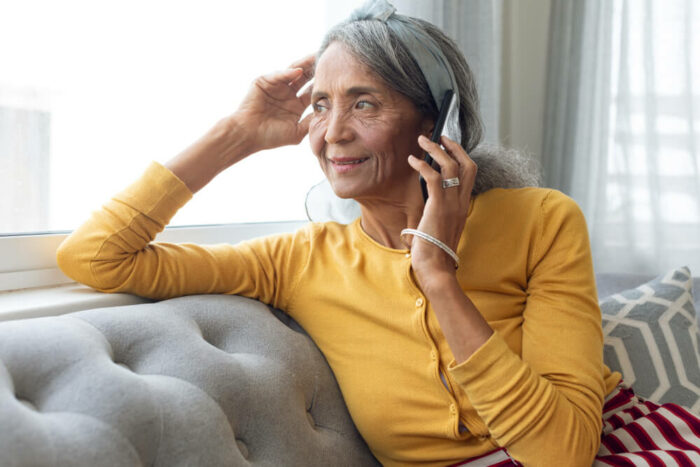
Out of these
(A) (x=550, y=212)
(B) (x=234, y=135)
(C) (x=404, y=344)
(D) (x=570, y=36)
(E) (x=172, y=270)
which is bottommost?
(C) (x=404, y=344)

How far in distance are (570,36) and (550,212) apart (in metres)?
1.69

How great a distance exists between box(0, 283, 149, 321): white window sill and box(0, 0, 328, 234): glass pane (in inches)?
7.2

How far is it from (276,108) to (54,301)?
636 millimetres

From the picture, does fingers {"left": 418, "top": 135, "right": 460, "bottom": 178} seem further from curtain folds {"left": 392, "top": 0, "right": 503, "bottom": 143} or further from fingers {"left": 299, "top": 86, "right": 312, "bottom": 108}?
curtain folds {"left": 392, "top": 0, "right": 503, "bottom": 143}

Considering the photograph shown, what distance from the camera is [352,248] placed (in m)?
1.31

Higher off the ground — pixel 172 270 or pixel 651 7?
pixel 651 7

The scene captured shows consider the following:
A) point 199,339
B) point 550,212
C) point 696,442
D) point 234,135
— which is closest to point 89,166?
point 234,135

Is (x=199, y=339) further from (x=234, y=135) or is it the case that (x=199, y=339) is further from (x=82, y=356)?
(x=234, y=135)

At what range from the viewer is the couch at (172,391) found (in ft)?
2.48

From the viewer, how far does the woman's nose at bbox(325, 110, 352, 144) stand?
118 cm

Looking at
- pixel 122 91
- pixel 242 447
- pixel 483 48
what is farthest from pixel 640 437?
pixel 483 48

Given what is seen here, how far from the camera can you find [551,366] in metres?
1.08

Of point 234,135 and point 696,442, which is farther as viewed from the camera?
point 234,135

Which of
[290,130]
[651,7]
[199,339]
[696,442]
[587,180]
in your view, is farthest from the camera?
[587,180]
